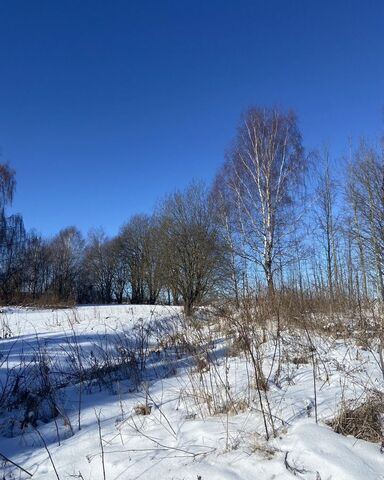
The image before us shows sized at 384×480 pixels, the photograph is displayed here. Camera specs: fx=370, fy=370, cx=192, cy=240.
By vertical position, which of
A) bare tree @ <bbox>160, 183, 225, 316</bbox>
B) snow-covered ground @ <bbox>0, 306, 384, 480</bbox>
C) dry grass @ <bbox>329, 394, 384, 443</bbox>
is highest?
bare tree @ <bbox>160, 183, 225, 316</bbox>

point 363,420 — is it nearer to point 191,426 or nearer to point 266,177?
point 191,426

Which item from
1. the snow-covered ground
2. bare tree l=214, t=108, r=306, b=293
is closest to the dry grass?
the snow-covered ground

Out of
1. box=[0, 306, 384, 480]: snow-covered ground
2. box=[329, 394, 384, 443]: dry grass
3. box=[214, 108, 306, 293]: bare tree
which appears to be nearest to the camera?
box=[0, 306, 384, 480]: snow-covered ground

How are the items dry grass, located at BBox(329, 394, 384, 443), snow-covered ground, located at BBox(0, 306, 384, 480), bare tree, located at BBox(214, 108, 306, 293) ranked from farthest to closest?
bare tree, located at BBox(214, 108, 306, 293)
dry grass, located at BBox(329, 394, 384, 443)
snow-covered ground, located at BBox(0, 306, 384, 480)

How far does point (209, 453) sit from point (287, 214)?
13253 millimetres

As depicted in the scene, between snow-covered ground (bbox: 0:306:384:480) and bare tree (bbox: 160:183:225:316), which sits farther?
bare tree (bbox: 160:183:225:316)

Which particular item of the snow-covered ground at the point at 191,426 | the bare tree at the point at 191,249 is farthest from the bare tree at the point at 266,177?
the snow-covered ground at the point at 191,426

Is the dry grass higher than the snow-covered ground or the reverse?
higher

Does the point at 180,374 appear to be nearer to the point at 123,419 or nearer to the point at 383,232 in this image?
the point at 123,419

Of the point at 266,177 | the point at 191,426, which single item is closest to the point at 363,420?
the point at 191,426

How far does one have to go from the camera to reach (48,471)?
2172mm

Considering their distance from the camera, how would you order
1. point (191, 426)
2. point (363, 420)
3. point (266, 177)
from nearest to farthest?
point (363, 420)
point (191, 426)
point (266, 177)

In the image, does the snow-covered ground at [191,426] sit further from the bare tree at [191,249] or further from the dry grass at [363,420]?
the bare tree at [191,249]

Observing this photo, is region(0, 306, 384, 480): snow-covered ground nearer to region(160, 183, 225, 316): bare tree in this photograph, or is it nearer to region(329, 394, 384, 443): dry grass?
region(329, 394, 384, 443): dry grass
